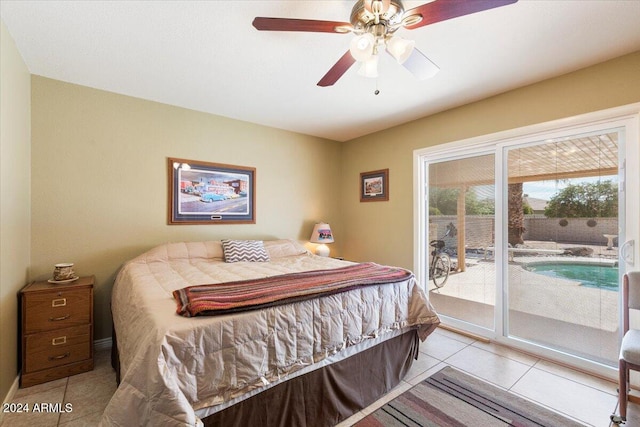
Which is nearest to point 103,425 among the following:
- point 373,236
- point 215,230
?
point 215,230

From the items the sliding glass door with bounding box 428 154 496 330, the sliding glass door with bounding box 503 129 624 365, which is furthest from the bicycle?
the sliding glass door with bounding box 503 129 624 365

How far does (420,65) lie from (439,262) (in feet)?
7.99

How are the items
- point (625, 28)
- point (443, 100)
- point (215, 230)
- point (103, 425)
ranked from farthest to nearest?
point (215, 230), point (443, 100), point (625, 28), point (103, 425)

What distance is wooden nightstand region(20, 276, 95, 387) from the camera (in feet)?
6.77

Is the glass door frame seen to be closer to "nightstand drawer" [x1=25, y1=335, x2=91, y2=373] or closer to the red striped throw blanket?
the red striped throw blanket

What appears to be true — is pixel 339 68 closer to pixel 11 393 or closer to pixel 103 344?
pixel 11 393

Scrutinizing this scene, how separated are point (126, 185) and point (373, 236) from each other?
3.06 metres

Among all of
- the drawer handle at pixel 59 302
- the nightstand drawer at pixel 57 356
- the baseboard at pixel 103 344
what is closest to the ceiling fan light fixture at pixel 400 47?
the drawer handle at pixel 59 302

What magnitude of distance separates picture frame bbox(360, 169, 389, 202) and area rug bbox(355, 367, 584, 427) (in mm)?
2349

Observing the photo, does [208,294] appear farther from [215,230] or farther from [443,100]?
[443,100]

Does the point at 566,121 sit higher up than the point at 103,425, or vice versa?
the point at 566,121

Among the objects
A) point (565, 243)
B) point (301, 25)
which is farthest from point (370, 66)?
point (565, 243)

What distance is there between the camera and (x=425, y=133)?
3.41 metres

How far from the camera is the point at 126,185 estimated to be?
284 cm
